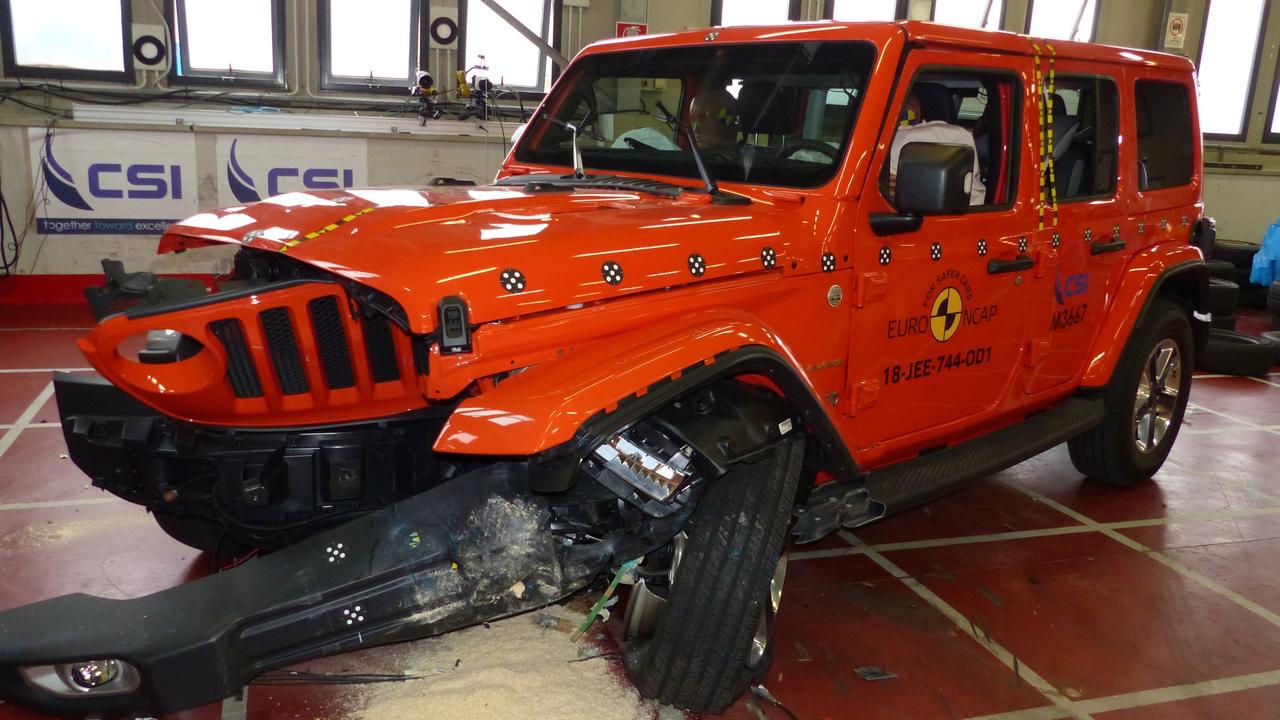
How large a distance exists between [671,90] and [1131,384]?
242 cm

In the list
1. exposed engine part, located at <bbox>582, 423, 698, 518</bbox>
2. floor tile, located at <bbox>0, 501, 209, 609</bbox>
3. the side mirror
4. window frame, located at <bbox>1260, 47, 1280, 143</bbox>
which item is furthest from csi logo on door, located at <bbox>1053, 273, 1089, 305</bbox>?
window frame, located at <bbox>1260, 47, 1280, 143</bbox>

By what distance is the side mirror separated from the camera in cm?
266

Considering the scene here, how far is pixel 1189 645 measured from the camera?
10.5 ft

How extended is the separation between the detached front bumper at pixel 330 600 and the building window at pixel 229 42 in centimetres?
699

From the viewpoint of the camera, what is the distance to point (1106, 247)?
3844 mm

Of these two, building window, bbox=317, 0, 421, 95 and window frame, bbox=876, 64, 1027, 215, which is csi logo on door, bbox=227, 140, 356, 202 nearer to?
building window, bbox=317, 0, 421, 95

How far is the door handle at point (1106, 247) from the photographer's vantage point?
3.79 m

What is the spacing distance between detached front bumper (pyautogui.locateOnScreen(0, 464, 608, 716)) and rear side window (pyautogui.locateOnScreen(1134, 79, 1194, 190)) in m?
3.10

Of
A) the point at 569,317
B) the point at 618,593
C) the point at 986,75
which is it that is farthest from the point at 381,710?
the point at 986,75

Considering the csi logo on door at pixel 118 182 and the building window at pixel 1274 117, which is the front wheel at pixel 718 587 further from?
the building window at pixel 1274 117

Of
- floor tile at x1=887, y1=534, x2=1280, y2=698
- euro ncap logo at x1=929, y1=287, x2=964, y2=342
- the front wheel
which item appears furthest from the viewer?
euro ncap logo at x1=929, y1=287, x2=964, y2=342

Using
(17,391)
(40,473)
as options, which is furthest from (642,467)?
(17,391)

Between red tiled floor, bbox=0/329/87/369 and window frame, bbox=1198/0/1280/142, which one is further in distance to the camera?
window frame, bbox=1198/0/1280/142

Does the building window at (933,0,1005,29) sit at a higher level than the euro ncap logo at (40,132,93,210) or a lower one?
higher
